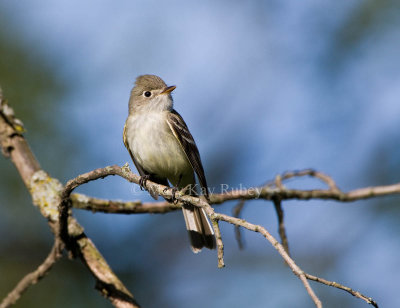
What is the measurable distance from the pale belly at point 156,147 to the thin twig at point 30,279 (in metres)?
1.63

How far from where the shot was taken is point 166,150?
5441 millimetres

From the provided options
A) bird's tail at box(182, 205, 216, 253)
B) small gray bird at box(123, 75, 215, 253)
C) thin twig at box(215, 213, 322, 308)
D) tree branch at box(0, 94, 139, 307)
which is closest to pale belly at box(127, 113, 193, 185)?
small gray bird at box(123, 75, 215, 253)

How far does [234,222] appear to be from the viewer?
2664 millimetres

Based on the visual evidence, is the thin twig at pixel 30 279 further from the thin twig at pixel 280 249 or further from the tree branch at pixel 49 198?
the thin twig at pixel 280 249

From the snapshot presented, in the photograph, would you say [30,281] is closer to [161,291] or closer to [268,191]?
[268,191]

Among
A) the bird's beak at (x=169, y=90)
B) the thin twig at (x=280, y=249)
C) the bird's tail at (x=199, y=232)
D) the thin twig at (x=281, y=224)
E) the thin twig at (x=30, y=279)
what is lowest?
the thin twig at (x=280, y=249)

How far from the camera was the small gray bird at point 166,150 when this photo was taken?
539cm

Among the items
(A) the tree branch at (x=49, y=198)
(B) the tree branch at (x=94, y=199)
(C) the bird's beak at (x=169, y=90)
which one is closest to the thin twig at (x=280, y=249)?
(B) the tree branch at (x=94, y=199)

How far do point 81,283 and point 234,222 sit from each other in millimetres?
3690

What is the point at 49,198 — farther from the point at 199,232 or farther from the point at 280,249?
the point at 280,249

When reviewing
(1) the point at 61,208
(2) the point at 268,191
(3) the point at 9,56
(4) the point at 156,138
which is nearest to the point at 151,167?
(4) the point at 156,138

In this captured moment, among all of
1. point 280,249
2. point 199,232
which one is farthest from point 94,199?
point 280,249

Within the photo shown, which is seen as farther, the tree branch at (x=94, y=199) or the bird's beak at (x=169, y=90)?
the bird's beak at (x=169, y=90)

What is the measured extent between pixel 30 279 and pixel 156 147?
2.12 meters
